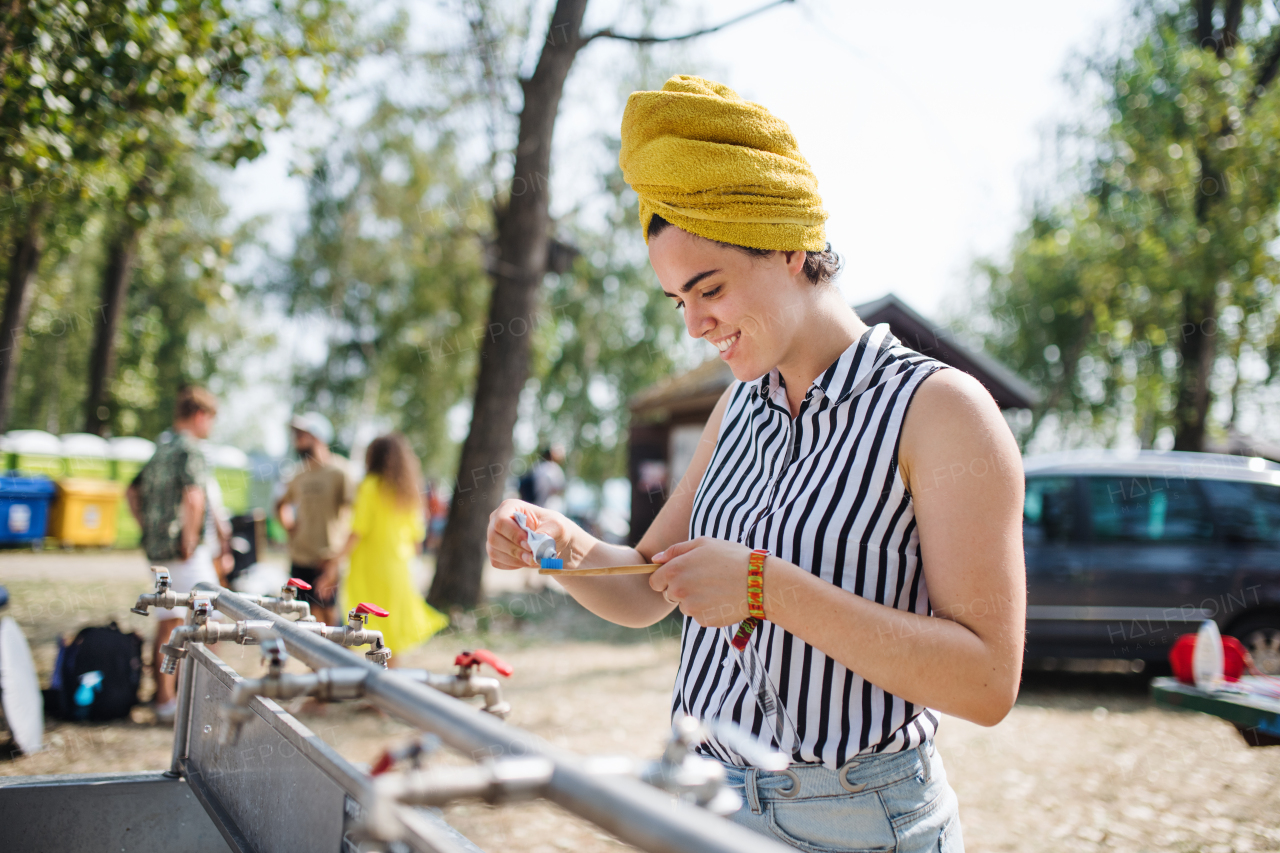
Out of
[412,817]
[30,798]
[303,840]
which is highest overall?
[412,817]

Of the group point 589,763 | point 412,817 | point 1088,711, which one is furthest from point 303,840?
point 1088,711

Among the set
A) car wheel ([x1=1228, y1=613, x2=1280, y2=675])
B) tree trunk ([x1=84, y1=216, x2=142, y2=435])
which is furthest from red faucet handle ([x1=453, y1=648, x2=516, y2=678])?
tree trunk ([x1=84, y1=216, x2=142, y2=435])

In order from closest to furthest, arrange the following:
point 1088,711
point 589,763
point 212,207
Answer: point 589,763
point 1088,711
point 212,207

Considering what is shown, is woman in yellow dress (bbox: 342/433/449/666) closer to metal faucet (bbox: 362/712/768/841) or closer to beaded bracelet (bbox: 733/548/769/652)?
beaded bracelet (bbox: 733/548/769/652)

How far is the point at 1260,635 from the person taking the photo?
6512 millimetres

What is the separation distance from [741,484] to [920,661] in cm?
47

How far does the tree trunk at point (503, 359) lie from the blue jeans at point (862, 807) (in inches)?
299

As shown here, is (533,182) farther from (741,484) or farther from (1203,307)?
(1203,307)

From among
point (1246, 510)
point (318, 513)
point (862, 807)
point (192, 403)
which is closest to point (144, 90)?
point (192, 403)

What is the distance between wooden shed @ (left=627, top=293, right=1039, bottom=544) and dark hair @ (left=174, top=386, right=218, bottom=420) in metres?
3.18

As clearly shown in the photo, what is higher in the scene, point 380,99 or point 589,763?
point 380,99

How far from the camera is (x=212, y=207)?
864 inches

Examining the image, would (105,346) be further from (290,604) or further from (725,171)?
(725,171)

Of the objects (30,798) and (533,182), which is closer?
(30,798)
